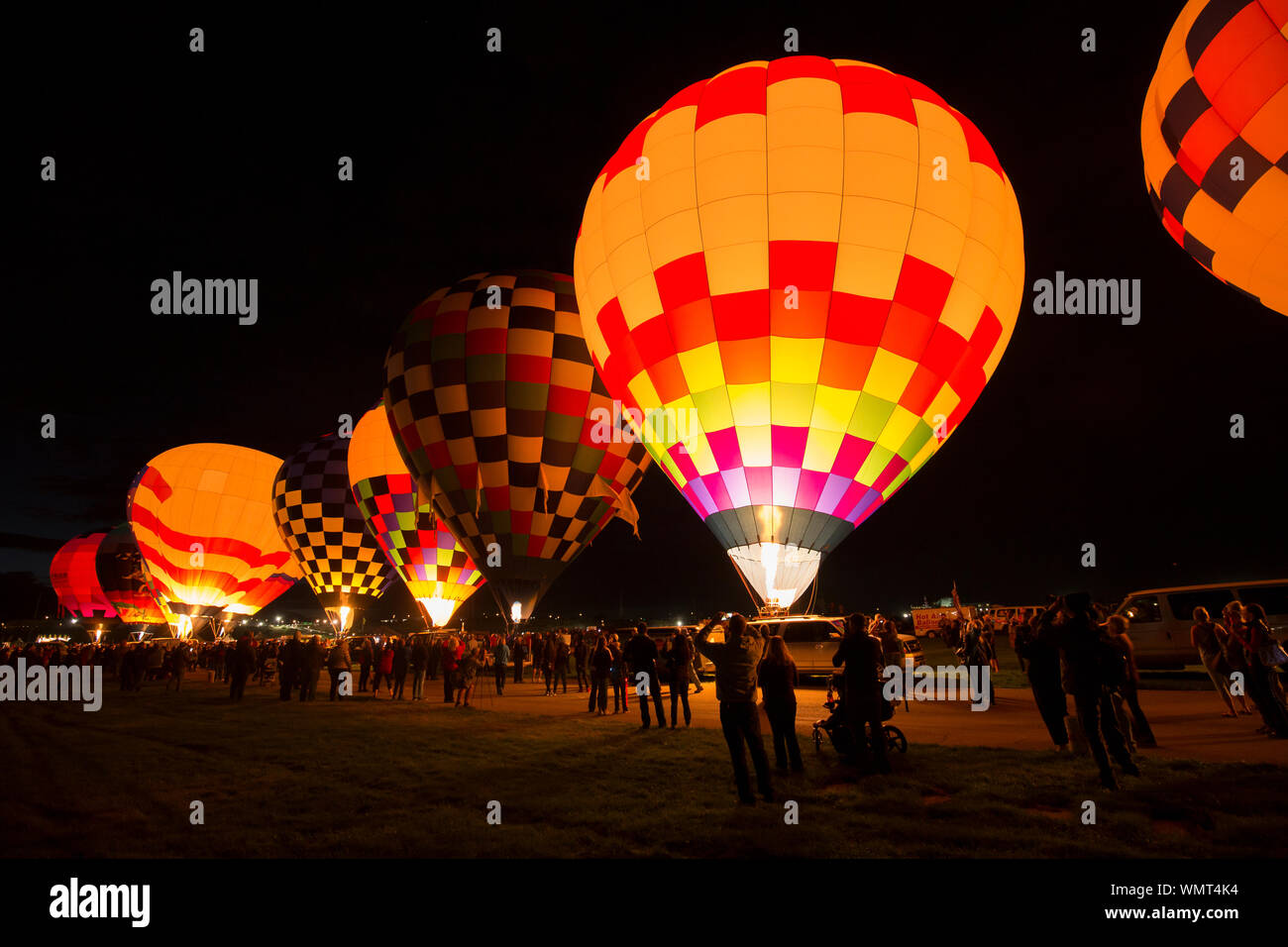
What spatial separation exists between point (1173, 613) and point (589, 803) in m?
12.6

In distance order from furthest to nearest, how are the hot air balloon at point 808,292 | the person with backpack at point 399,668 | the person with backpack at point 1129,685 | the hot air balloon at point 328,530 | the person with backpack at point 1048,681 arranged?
the hot air balloon at point 328,530 < the person with backpack at point 399,668 < the hot air balloon at point 808,292 < the person with backpack at point 1129,685 < the person with backpack at point 1048,681

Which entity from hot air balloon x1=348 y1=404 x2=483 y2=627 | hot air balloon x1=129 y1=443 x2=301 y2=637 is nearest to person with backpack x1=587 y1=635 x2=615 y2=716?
hot air balloon x1=348 y1=404 x2=483 y2=627

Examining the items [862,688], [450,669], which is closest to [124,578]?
[450,669]

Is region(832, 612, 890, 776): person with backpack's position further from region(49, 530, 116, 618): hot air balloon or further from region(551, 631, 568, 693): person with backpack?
region(49, 530, 116, 618): hot air balloon

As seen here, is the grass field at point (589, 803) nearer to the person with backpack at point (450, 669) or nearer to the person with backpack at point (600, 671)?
the person with backpack at point (600, 671)

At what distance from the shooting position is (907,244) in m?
10.4

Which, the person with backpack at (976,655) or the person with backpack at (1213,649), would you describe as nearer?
the person with backpack at (1213,649)

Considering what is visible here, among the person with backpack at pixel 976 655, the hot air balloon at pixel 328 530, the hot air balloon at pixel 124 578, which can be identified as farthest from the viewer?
the hot air balloon at pixel 124 578

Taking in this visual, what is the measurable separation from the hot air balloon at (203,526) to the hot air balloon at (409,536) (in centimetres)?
982

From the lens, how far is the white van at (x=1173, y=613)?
1161 centimetres

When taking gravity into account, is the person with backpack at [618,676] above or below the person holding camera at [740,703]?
below

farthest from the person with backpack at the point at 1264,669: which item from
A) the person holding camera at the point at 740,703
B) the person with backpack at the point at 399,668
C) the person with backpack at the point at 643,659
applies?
the person with backpack at the point at 399,668
